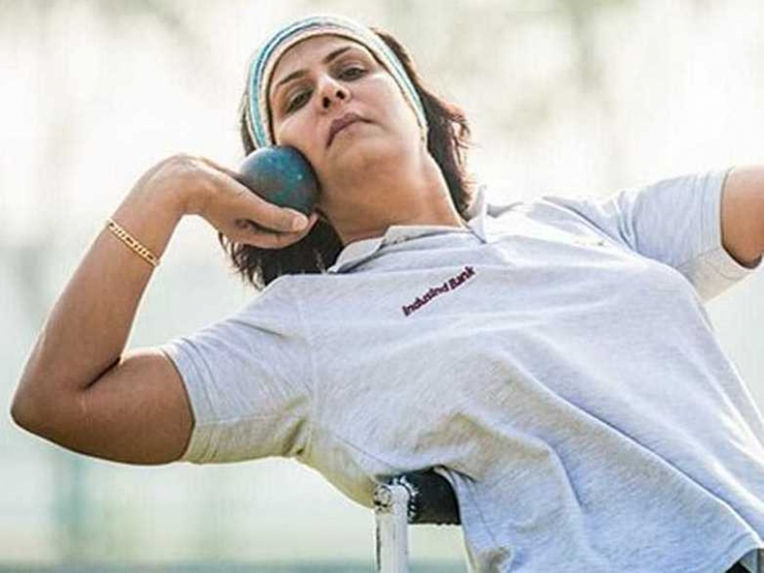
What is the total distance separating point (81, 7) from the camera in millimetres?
3613

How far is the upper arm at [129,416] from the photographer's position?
1.89 m

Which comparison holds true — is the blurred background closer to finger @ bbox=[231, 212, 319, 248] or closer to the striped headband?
the striped headband

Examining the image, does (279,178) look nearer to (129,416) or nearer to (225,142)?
(129,416)

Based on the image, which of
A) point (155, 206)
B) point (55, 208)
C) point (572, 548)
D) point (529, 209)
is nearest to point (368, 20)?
point (55, 208)

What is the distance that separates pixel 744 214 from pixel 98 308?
643mm

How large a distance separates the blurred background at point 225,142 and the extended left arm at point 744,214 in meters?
1.19

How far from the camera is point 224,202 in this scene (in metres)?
2.01

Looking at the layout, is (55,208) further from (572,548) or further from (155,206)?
(572,548)

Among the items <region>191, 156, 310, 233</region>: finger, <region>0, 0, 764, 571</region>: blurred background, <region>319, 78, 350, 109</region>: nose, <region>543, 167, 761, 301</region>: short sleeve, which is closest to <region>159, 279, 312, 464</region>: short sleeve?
<region>191, 156, 310, 233</region>: finger

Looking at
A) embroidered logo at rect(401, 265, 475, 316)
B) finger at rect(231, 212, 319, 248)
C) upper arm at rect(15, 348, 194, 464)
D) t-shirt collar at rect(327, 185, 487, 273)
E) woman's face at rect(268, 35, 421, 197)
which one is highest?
woman's face at rect(268, 35, 421, 197)

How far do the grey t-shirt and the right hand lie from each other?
0.06 meters

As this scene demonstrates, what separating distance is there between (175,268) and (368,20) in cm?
54

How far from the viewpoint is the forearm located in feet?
6.24

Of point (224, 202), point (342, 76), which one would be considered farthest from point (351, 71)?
point (224, 202)
